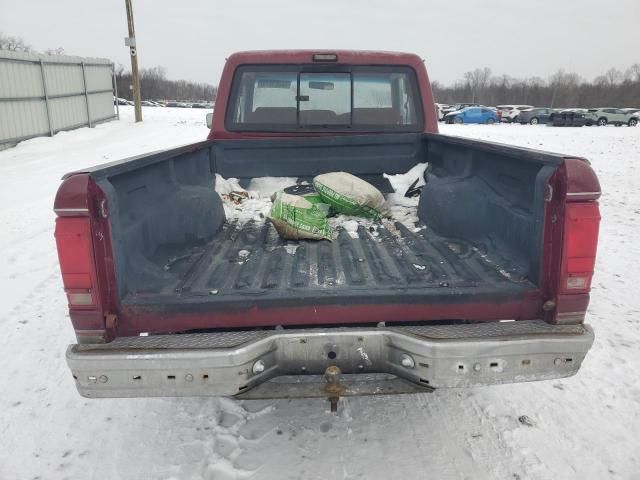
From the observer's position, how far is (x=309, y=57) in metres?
4.22

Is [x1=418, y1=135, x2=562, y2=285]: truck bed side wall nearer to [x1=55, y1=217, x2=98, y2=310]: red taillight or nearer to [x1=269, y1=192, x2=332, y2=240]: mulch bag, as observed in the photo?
[x1=269, y1=192, x2=332, y2=240]: mulch bag

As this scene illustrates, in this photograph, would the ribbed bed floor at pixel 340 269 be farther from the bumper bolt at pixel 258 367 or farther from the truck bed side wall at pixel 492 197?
the bumper bolt at pixel 258 367

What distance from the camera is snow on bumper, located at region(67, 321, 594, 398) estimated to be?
78.3 inches

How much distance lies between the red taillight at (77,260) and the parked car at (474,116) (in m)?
36.2

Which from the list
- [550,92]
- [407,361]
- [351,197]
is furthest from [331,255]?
[550,92]

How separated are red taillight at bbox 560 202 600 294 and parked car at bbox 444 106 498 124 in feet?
116

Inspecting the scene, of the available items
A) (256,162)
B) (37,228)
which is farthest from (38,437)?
(37,228)

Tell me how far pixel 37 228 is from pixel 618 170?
13291mm

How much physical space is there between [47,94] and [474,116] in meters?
28.2

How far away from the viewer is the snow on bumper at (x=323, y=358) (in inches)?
78.3

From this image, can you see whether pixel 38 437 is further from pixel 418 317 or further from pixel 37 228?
pixel 37 228

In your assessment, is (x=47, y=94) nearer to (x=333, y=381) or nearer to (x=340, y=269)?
(x=340, y=269)

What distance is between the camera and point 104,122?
2302 centimetres

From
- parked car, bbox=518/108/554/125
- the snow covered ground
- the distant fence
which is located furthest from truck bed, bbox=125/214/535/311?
parked car, bbox=518/108/554/125
